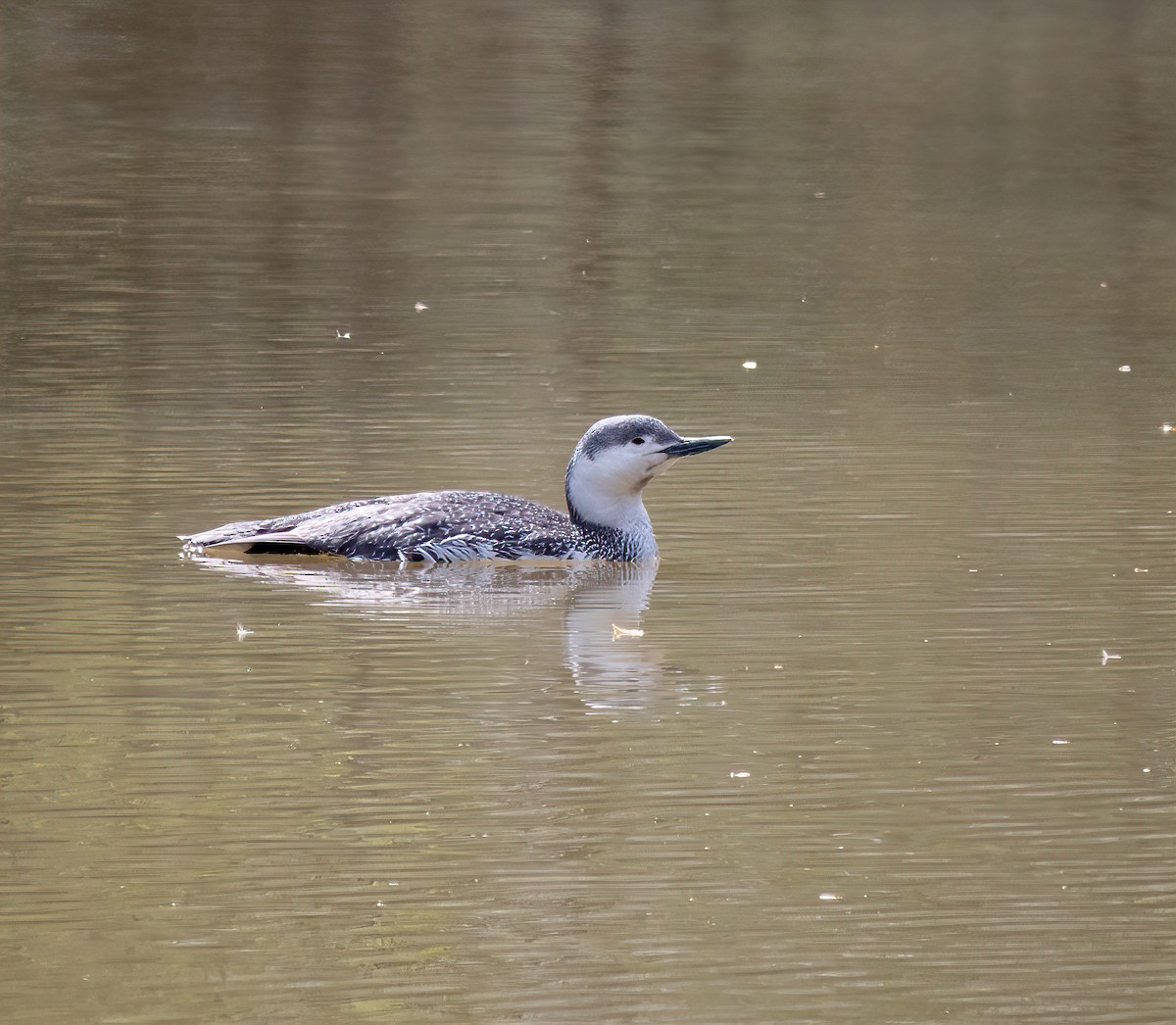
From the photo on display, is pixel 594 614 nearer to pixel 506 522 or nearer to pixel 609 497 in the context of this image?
pixel 506 522

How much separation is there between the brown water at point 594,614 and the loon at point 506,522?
139 mm

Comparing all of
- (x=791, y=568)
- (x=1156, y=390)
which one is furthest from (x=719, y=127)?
(x=791, y=568)

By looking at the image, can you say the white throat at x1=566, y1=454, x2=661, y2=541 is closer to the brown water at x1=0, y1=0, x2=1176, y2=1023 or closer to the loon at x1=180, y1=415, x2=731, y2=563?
the loon at x1=180, y1=415, x2=731, y2=563

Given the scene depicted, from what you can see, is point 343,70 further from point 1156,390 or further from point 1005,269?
point 1156,390

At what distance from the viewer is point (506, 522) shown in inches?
398

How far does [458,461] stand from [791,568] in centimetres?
238

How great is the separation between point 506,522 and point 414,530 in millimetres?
371

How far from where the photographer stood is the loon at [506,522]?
33.0ft

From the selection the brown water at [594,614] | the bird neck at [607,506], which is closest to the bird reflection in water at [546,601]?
the brown water at [594,614]

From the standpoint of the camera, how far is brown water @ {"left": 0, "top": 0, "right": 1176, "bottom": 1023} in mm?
5637

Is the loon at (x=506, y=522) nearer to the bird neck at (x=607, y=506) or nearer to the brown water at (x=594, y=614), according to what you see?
the bird neck at (x=607, y=506)

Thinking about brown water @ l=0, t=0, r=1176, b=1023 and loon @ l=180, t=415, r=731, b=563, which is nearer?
brown water @ l=0, t=0, r=1176, b=1023

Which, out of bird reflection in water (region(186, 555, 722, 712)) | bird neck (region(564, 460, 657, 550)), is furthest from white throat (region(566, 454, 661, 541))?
bird reflection in water (region(186, 555, 722, 712))

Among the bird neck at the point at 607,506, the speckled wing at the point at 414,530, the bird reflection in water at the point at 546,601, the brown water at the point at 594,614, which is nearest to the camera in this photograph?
the brown water at the point at 594,614
